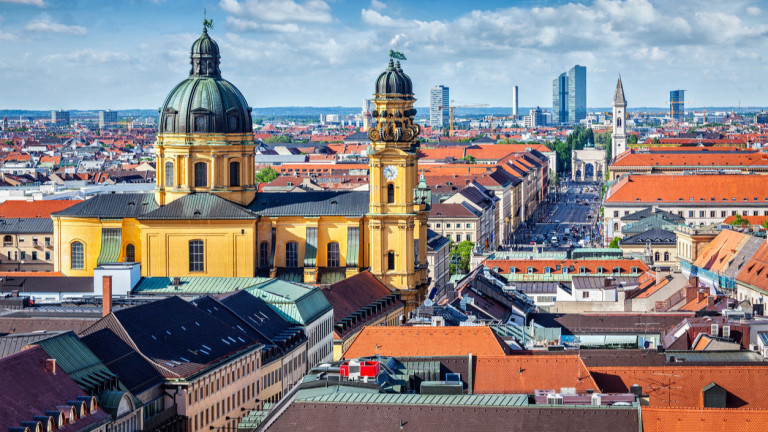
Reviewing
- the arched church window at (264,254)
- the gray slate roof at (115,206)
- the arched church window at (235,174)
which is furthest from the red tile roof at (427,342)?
the gray slate roof at (115,206)

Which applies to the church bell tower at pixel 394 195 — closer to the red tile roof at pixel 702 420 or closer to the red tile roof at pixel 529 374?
the red tile roof at pixel 529 374

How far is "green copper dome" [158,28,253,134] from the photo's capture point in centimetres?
10869

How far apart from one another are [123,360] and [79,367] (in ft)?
14.0

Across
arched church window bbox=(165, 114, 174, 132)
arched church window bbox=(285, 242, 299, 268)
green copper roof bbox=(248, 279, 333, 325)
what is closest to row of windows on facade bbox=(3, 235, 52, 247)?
arched church window bbox=(165, 114, 174, 132)

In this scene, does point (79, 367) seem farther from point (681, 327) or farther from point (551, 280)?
point (551, 280)

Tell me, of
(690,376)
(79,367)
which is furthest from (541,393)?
(79,367)

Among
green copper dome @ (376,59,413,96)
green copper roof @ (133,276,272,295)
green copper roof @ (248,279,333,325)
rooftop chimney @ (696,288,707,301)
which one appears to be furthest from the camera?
green copper dome @ (376,59,413,96)

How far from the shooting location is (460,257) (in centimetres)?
16438

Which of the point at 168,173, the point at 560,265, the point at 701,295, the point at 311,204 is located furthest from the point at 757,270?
the point at 168,173

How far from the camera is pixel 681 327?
82.8 meters

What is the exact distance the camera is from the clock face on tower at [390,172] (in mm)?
Answer: 111062

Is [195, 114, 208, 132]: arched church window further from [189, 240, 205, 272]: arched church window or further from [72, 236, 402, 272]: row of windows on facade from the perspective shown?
[72, 236, 402, 272]: row of windows on facade

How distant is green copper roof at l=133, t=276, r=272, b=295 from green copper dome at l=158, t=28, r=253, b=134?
37.4 ft

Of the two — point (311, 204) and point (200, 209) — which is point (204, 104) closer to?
point (200, 209)
